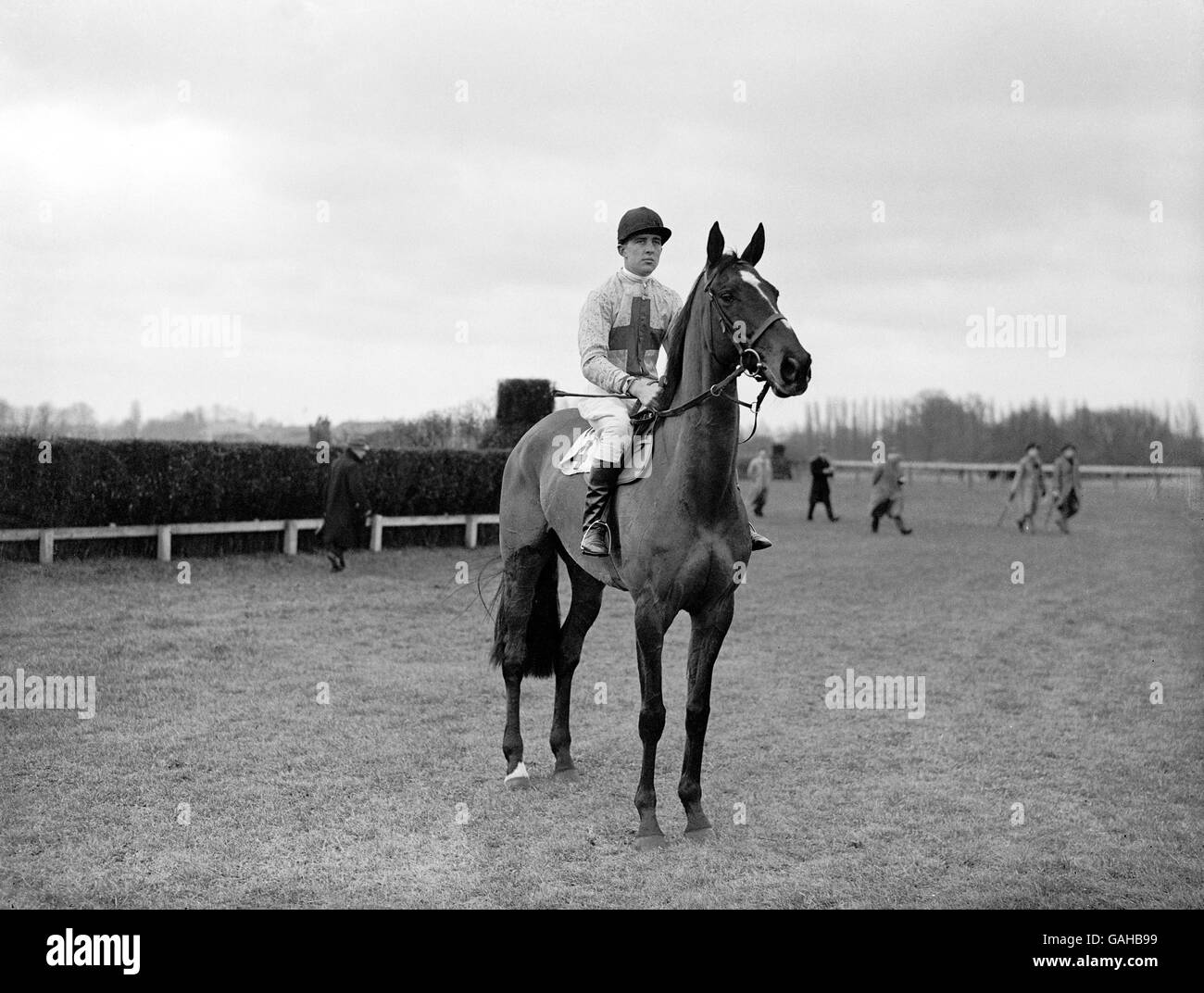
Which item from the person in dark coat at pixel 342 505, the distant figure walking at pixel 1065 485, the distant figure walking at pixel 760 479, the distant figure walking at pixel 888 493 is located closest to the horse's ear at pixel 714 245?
the person in dark coat at pixel 342 505

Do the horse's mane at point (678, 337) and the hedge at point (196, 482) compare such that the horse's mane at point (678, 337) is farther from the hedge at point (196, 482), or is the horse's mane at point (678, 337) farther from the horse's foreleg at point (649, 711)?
the hedge at point (196, 482)

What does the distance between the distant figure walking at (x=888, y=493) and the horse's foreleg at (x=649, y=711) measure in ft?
59.8

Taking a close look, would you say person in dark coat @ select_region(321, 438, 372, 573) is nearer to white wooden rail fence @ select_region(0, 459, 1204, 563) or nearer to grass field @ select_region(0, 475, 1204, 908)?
white wooden rail fence @ select_region(0, 459, 1204, 563)

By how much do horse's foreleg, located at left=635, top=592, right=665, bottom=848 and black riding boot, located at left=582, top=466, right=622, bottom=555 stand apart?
1.55 feet

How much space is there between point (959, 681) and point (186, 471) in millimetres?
10570

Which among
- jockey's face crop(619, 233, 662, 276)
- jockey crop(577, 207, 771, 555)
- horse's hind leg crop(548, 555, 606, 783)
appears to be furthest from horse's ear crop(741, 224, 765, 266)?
horse's hind leg crop(548, 555, 606, 783)

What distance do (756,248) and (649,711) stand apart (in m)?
2.27

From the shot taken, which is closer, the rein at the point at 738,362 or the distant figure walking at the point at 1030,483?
the rein at the point at 738,362

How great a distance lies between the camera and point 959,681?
8766 mm

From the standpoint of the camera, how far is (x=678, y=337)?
5.12 m

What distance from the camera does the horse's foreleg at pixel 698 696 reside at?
16.7 feet

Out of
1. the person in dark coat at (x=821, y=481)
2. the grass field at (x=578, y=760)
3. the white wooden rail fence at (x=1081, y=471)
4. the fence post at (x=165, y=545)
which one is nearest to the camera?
the grass field at (x=578, y=760)

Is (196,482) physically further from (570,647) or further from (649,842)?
(649,842)
